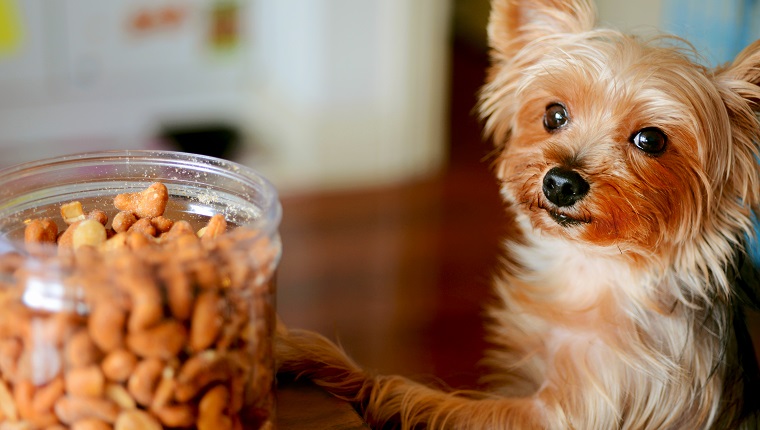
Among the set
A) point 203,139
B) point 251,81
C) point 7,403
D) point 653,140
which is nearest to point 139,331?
point 7,403

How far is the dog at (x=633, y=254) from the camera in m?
1.00

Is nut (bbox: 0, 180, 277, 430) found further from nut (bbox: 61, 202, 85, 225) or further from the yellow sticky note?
the yellow sticky note

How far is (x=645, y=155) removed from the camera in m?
1.06

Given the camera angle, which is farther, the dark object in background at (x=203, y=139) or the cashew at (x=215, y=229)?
the dark object in background at (x=203, y=139)

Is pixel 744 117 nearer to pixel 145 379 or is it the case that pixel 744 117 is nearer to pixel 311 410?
pixel 311 410

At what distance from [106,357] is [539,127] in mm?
744

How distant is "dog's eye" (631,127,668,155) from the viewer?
1.06 metres

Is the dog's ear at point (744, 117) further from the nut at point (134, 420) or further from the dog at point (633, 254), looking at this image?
the nut at point (134, 420)

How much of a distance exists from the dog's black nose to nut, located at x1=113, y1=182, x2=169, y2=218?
0.47 meters

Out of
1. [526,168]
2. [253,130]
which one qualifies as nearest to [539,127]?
[526,168]

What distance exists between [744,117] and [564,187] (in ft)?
0.74

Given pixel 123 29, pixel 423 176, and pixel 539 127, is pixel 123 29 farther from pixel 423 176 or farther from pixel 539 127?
pixel 539 127

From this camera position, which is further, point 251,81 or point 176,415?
point 251,81

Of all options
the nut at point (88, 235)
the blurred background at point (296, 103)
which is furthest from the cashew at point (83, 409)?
the blurred background at point (296, 103)
